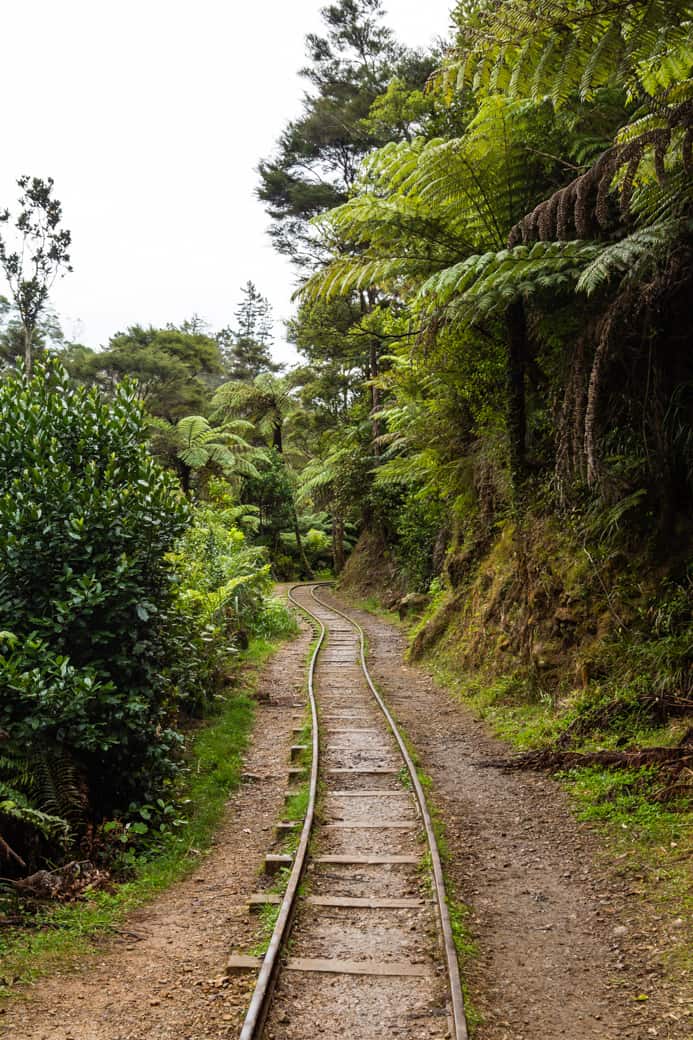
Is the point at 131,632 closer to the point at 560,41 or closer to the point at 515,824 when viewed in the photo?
the point at 515,824

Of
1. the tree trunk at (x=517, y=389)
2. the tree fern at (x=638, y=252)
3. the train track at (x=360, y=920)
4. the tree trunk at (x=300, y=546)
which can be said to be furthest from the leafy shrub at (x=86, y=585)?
the tree trunk at (x=300, y=546)

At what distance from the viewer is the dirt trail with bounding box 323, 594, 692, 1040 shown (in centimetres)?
377

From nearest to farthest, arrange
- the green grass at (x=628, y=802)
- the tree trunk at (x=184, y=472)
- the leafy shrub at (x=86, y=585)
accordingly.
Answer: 1. the green grass at (x=628, y=802)
2. the leafy shrub at (x=86, y=585)
3. the tree trunk at (x=184, y=472)

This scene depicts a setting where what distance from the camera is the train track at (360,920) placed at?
3717 millimetres

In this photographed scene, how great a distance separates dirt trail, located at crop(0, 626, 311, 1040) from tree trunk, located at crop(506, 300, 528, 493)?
5860 millimetres

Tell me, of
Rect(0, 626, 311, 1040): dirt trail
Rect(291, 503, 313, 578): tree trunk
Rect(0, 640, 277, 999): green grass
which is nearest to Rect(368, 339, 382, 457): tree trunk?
Rect(291, 503, 313, 578): tree trunk

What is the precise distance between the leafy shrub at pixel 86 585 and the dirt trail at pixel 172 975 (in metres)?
1.12

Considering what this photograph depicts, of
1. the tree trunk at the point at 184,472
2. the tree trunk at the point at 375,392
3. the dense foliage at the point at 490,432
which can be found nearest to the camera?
the dense foliage at the point at 490,432

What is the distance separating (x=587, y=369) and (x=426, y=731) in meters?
4.59

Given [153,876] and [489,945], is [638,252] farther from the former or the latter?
[153,876]

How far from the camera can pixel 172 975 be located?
4355 millimetres

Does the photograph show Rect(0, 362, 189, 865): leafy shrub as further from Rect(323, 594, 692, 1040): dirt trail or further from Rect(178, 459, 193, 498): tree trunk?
Rect(178, 459, 193, 498): tree trunk

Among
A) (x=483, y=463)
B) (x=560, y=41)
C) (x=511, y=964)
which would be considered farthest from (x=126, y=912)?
(x=483, y=463)

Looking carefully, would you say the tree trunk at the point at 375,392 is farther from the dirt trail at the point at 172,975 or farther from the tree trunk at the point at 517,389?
the dirt trail at the point at 172,975
